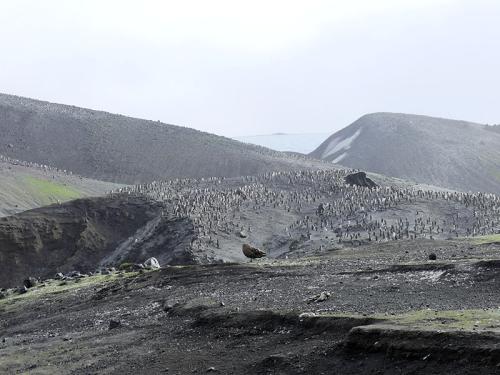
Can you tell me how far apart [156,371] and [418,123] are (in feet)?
581

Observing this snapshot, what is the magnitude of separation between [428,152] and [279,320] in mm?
145092

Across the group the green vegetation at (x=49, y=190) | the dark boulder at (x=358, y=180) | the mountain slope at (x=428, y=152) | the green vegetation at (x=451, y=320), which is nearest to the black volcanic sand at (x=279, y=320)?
the green vegetation at (x=451, y=320)

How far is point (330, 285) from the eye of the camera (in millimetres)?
27500

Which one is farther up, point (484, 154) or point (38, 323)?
point (484, 154)

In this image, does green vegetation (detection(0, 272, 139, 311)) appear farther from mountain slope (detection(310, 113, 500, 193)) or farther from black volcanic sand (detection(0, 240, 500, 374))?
mountain slope (detection(310, 113, 500, 193))

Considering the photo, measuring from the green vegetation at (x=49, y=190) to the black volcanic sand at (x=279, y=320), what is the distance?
2639 inches

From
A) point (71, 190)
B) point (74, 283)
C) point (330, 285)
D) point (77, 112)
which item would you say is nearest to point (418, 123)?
point (77, 112)

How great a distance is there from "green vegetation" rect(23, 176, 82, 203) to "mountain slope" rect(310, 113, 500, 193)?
69.0 metres

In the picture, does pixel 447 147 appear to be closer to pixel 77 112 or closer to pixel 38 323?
pixel 77 112

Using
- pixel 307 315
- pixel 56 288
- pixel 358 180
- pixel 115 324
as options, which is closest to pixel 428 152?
pixel 358 180

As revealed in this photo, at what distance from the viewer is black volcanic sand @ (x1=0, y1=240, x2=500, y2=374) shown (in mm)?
17016

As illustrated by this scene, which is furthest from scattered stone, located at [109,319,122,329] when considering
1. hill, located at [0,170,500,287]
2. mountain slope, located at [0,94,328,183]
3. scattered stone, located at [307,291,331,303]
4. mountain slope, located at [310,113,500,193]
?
mountain slope, located at [310,113,500,193]

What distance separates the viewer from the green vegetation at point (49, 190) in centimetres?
10470

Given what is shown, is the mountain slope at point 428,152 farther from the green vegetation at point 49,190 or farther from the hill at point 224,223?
the hill at point 224,223
